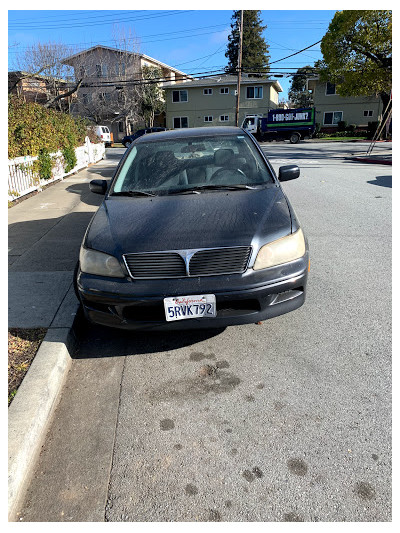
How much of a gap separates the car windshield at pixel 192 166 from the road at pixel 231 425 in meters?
1.37

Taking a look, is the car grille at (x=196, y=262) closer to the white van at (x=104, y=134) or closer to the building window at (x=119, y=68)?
the white van at (x=104, y=134)

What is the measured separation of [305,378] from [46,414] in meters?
1.73

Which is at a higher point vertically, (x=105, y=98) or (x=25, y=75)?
(x=105, y=98)

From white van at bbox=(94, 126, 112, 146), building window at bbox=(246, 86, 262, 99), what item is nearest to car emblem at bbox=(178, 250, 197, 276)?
white van at bbox=(94, 126, 112, 146)

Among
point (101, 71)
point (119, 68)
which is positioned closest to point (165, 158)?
point (119, 68)

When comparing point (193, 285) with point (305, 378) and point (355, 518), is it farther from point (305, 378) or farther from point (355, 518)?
point (355, 518)

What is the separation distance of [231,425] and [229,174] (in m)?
2.36

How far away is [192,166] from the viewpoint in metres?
3.84

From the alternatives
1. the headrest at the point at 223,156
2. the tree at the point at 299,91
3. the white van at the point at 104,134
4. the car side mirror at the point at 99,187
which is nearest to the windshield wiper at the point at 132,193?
the car side mirror at the point at 99,187

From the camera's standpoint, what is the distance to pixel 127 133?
42.5m

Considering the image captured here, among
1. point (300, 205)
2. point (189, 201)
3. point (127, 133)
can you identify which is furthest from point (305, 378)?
point (127, 133)

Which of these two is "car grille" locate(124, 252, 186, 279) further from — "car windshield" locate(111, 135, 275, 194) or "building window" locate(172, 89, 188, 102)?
"building window" locate(172, 89, 188, 102)

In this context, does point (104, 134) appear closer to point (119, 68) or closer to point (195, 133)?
point (119, 68)
